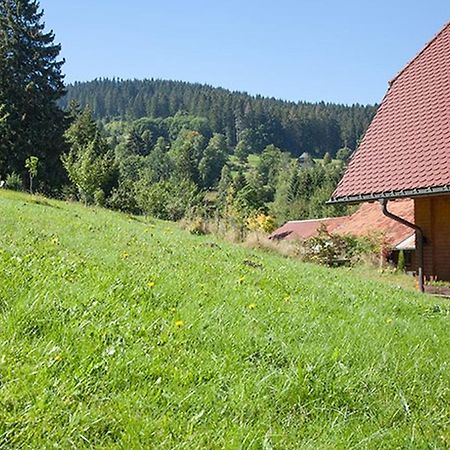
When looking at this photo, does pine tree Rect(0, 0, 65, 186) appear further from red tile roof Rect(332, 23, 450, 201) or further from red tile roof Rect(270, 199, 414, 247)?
red tile roof Rect(332, 23, 450, 201)

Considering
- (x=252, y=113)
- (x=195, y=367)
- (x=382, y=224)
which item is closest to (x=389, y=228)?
(x=382, y=224)

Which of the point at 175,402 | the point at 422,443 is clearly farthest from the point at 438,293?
the point at 175,402

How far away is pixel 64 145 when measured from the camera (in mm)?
38500

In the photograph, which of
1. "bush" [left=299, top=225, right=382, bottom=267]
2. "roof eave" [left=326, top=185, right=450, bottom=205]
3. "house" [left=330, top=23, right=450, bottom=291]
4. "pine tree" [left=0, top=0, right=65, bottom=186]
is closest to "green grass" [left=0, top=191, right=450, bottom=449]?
"roof eave" [left=326, top=185, right=450, bottom=205]

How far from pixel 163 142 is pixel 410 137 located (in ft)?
385

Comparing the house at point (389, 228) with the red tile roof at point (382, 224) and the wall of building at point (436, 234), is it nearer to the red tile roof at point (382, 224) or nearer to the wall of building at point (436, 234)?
the red tile roof at point (382, 224)

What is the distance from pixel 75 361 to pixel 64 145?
→ 38149 millimetres

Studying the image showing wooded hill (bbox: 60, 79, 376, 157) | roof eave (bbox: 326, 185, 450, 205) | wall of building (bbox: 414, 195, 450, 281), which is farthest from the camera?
wooded hill (bbox: 60, 79, 376, 157)

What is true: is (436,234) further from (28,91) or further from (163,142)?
(163,142)

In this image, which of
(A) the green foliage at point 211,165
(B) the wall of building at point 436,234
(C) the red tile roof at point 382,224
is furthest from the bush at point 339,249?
(A) the green foliage at point 211,165

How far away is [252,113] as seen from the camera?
479 feet

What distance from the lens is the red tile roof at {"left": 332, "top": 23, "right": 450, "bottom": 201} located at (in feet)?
30.2

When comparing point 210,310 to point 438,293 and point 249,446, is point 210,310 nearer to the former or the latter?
point 249,446

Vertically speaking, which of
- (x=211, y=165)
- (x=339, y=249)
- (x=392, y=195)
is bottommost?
(x=339, y=249)
